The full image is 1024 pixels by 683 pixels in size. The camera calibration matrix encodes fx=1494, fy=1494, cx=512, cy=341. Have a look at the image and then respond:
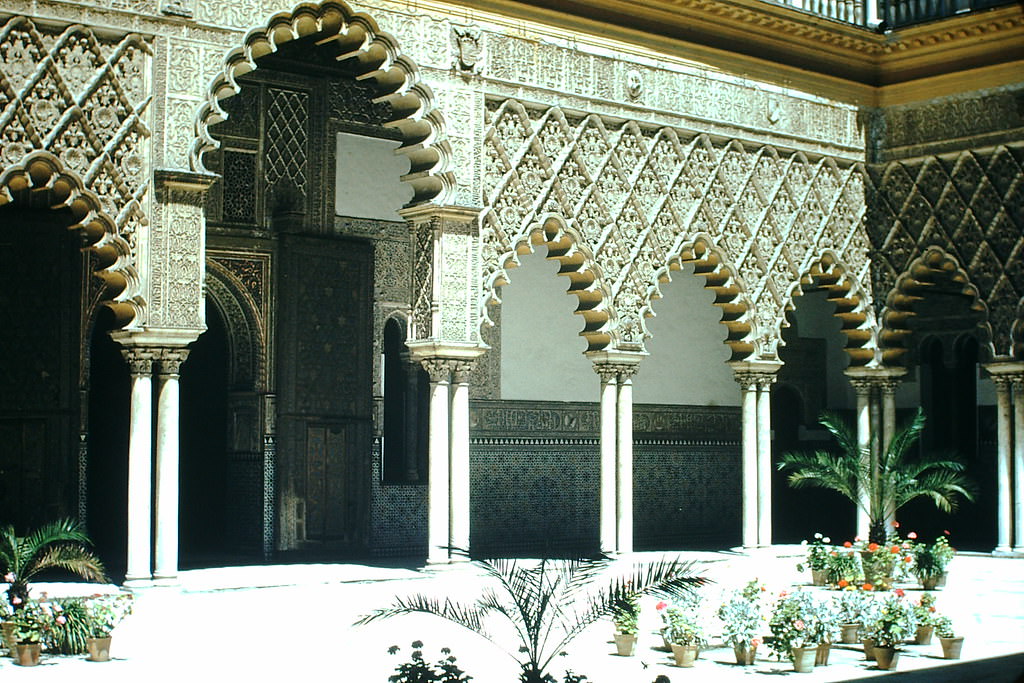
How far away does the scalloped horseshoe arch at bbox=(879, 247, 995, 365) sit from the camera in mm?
16844

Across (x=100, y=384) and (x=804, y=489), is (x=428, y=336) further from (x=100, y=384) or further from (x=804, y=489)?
(x=804, y=489)

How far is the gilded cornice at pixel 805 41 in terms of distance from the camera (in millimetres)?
15195

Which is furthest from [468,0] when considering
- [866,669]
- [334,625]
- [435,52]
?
[866,669]

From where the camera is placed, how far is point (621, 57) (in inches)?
602

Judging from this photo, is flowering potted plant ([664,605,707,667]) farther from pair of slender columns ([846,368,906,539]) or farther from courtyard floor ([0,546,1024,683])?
pair of slender columns ([846,368,906,539])

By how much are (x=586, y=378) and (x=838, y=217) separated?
3.60m

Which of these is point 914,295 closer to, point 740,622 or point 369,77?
point 369,77

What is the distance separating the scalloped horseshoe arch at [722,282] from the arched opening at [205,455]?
4550 mm

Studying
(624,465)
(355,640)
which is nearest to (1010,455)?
(624,465)

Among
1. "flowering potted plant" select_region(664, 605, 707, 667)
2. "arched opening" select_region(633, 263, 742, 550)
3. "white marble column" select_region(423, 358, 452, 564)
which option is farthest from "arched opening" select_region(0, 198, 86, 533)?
"arched opening" select_region(633, 263, 742, 550)

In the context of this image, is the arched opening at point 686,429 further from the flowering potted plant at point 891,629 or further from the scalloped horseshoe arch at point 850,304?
the flowering potted plant at point 891,629

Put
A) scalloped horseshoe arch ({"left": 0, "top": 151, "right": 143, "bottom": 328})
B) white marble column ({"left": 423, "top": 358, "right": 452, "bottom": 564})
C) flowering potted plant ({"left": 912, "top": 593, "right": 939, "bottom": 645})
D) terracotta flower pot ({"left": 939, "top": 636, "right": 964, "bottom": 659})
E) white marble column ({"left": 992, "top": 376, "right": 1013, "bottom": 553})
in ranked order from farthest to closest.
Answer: white marble column ({"left": 992, "top": 376, "right": 1013, "bottom": 553}) < white marble column ({"left": 423, "top": 358, "right": 452, "bottom": 564}) < scalloped horseshoe arch ({"left": 0, "top": 151, "right": 143, "bottom": 328}) < flowering potted plant ({"left": 912, "top": 593, "right": 939, "bottom": 645}) < terracotta flower pot ({"left": 939, "top": 636, "right": 964, "bottom": 659})

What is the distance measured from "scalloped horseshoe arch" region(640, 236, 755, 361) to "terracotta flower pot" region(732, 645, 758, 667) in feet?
20.4

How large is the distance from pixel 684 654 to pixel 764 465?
7.14 metres
